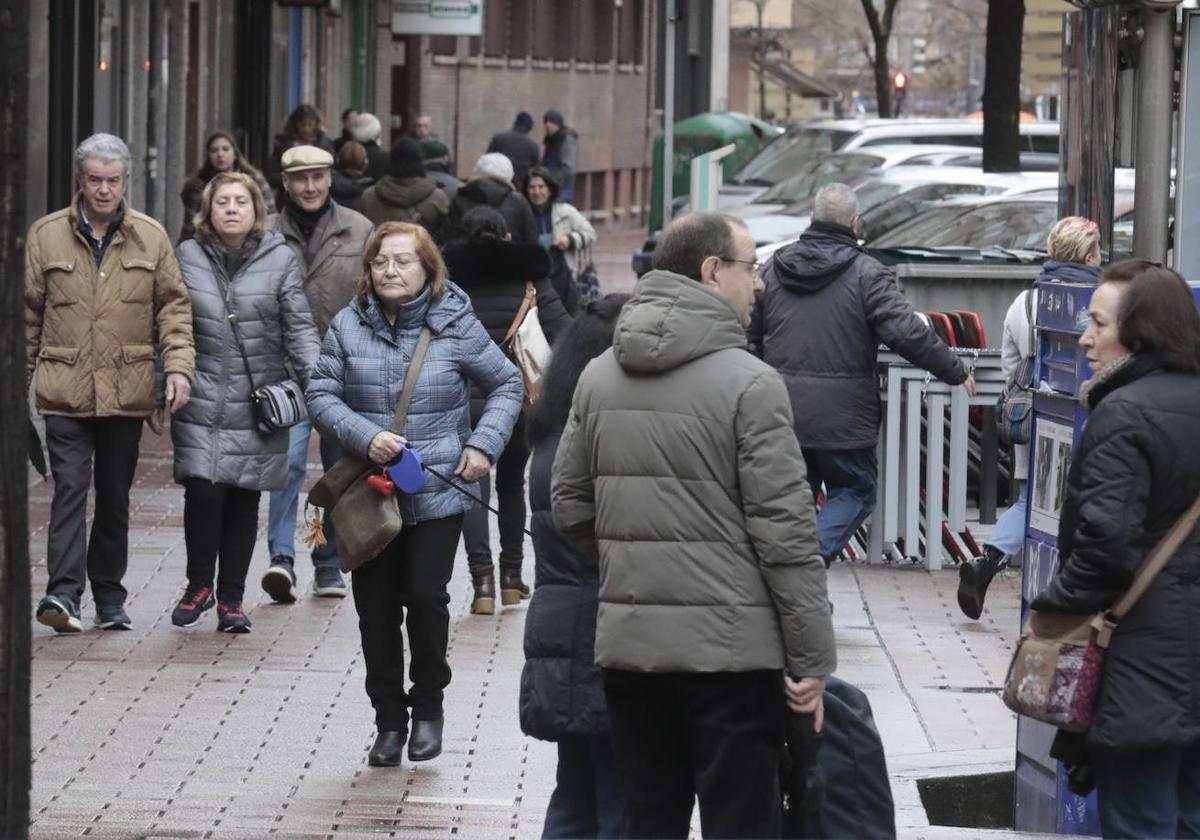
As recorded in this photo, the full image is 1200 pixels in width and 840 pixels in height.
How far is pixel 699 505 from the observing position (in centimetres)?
493

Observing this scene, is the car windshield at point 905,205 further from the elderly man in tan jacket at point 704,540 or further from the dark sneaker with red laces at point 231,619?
the elderly man in tan jacket at point 704,540

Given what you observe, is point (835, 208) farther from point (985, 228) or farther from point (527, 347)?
point (985, 228)

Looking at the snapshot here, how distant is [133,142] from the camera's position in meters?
20.9

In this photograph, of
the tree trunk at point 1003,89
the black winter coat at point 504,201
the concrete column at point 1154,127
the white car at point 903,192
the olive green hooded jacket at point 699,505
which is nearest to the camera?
the olive green hooded jacket at point 699,505

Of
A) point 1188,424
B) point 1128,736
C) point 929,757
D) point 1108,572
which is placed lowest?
point 929,757

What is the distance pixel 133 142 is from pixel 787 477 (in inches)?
663

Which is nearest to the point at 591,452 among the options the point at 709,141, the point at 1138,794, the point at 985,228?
the point at 1138,794

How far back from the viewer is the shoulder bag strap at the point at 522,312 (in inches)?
382

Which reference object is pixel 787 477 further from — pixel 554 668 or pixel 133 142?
pixel 133 142

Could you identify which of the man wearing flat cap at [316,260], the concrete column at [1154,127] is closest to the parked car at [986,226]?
the man wearing flat cap at [316,260]

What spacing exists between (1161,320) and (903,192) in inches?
648

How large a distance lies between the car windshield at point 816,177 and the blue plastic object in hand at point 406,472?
17550 mm

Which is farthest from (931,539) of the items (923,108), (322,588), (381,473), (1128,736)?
(923,108)

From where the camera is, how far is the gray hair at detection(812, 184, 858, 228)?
10227mm
